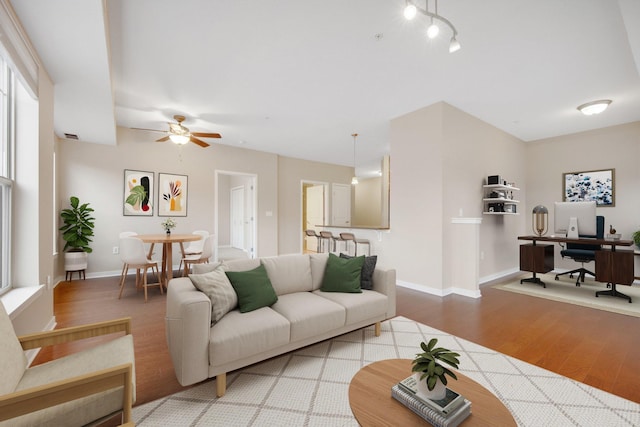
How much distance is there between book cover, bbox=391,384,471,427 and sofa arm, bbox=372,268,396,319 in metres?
1.45

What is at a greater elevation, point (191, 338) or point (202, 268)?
point (202, 268)

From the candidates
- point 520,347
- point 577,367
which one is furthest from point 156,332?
point 577,367

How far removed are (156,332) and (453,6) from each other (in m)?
4.00

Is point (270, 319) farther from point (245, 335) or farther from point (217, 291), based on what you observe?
point (217, 291)

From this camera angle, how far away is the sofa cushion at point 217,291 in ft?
6.48

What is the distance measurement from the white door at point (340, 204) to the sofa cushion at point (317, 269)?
5513 mm

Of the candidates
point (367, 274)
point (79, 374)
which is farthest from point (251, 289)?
point (367, 274)

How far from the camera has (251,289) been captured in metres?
2.23

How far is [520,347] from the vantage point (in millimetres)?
2461

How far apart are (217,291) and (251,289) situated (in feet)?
0.95

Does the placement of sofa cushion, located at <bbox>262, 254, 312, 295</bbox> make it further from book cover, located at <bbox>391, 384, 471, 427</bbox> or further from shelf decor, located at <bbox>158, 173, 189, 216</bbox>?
shelf decor, located at <bbox>158, 173, 189, 216</bbox>

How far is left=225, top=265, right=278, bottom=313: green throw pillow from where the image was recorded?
85.7 inches

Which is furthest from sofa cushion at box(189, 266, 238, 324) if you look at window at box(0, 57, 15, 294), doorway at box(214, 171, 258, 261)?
doorway at box(214, 171, 258, 261)

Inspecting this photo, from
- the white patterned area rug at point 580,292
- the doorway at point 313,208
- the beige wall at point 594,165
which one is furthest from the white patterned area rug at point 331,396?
the doorway at point 313,208
